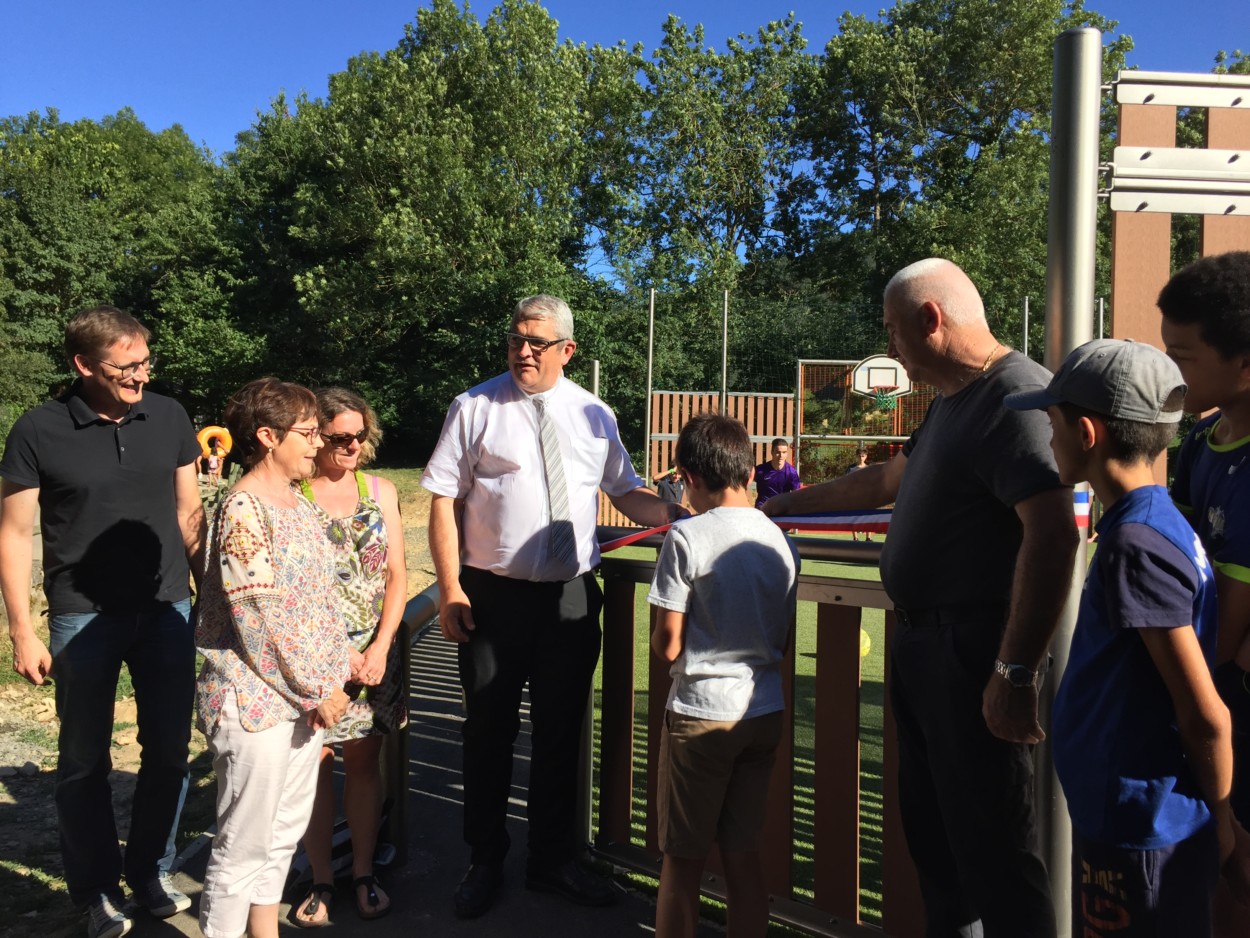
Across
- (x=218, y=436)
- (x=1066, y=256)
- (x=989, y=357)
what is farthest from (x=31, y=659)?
(x=218, y=436)

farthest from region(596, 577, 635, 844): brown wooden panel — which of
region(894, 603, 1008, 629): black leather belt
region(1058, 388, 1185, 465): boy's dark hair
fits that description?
region(1058, 388, 1185, 465): boy's dark hair

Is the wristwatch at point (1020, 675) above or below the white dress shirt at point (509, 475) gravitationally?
below

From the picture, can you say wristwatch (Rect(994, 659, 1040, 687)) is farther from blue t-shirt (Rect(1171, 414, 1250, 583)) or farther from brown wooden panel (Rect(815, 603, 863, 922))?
brown wooden panel (Rect(815, 603, 863, 922))

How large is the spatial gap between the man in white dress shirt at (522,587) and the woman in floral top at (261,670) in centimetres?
62

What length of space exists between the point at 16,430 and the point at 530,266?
25.7 m

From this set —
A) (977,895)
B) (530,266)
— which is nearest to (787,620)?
(977,895)

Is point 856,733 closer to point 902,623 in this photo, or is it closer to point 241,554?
point 902,623

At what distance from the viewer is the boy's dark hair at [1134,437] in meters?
1.68

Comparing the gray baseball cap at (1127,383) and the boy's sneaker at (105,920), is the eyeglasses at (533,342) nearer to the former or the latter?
the gray baseball cap at (1127,383)

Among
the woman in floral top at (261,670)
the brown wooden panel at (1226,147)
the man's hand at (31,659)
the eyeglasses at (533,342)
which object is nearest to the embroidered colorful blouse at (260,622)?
the woman in floral top at (261,670)

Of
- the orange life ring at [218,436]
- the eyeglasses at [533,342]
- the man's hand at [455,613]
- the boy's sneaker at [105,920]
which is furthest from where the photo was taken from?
the orange life ring at [218,436]

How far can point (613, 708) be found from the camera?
3.39 m

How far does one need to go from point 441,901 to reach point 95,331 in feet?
7.37

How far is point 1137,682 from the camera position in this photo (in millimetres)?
1632
